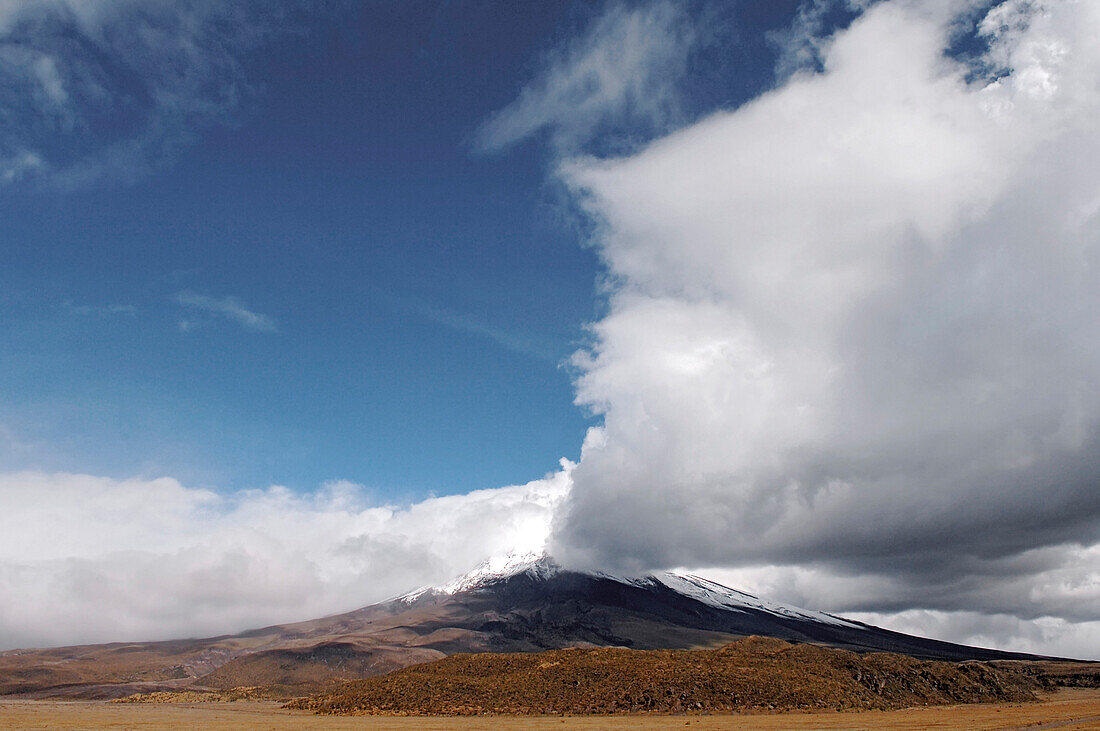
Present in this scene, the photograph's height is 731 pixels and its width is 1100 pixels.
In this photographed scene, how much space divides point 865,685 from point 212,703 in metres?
164

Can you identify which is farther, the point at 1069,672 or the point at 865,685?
the point at 1069,672

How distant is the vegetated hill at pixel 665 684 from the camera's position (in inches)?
4353

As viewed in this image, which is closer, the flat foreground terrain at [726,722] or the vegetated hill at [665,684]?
the flat foreground terrain at [726,722]

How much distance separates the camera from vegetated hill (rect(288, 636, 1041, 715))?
110562 millimetres

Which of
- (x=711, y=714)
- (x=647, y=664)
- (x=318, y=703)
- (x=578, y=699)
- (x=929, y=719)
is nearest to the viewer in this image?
(x=929, y=719)

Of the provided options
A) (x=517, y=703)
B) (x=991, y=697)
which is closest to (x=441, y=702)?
(x=517, y=703)

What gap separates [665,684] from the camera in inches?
4444

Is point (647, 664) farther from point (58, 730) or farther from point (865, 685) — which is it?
point (58, 730)

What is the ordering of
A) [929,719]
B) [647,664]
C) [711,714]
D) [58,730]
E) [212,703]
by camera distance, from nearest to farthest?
[58,730] < [929,719] < [711,714] < [647,664] < [212,703]

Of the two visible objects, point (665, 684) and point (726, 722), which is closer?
point (726, 722)

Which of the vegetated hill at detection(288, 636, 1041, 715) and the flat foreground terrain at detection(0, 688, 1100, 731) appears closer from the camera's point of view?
the flat foreground terrain at detection(0, 688, 1100, 731)

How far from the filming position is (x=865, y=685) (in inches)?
4934

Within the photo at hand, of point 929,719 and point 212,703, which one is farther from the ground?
point 929,719

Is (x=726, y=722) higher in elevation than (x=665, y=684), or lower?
lower
